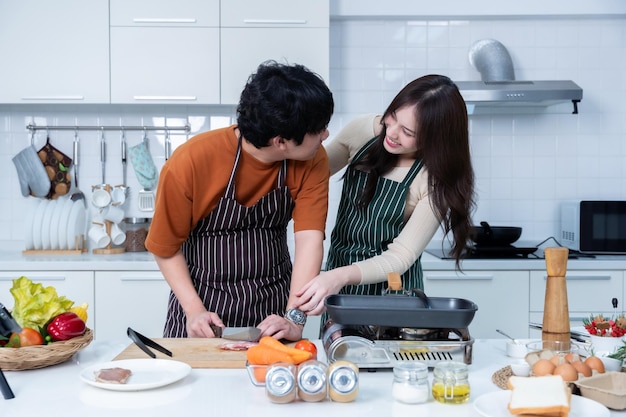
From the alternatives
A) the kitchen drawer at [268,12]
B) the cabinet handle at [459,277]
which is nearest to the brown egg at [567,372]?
the cabinet handle at [459,277]

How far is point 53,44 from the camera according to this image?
134 inches

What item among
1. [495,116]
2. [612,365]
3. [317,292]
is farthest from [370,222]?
[495,116]

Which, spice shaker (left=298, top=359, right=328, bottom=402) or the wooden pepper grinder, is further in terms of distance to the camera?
the wooden pepper grinder

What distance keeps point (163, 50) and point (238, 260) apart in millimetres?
1644

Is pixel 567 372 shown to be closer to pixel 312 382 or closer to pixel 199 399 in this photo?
pixel 312 382

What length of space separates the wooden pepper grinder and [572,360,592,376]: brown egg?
21 cm

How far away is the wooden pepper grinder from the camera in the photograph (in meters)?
1.64

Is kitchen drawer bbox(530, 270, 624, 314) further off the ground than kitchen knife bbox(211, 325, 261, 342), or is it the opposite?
kitchen knife bbox(211, 325, 261, 342)

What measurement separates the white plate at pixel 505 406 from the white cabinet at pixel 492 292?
189 cm

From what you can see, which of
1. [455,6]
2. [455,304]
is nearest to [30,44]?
[455,6]

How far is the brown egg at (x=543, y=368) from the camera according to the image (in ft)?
4.56

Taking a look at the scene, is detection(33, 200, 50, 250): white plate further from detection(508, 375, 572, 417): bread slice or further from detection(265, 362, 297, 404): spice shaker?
detection(508, 375, 572, 417): bread slice

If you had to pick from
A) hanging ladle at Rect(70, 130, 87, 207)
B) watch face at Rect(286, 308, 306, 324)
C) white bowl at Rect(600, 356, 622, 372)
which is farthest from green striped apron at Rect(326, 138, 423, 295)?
hanging ladle at Rect(70, 130, 87, 207)

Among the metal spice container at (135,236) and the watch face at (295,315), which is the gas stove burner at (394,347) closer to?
the watch face at (295,315)
